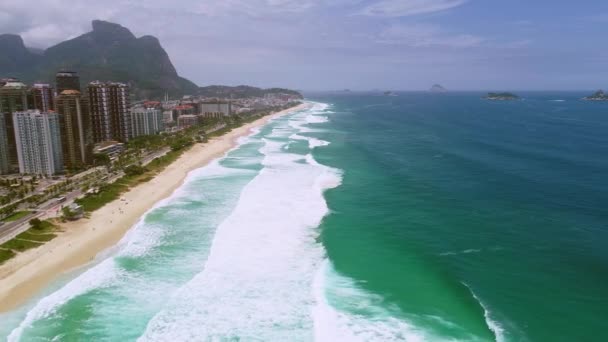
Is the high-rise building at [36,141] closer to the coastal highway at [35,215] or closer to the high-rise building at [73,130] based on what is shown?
the high-rise building at [73,130]

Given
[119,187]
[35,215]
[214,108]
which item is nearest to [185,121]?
[214,108]

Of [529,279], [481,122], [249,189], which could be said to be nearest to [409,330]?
[529,279]

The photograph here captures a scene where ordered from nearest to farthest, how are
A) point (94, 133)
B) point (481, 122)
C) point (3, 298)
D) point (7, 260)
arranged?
point (3, 298) < point (7, 260) < point (94, 133) < point (481, 122)

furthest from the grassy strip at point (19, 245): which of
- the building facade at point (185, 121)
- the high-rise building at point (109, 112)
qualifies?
the building facade at point (185, 121)

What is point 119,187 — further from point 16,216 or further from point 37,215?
point 16,216

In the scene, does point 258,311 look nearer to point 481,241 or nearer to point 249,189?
point 481,241

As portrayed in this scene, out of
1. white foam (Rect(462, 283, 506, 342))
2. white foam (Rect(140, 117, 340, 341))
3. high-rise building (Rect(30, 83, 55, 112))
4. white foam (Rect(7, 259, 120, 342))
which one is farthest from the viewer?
high-rise building (Rect(30, 83, 55, 112))

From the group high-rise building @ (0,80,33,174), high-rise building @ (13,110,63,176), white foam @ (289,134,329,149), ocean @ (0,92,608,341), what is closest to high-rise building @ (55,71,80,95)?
high-rise building @ (0,80,33,174)

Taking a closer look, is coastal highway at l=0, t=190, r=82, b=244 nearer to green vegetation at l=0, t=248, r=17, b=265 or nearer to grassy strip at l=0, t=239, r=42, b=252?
grassy strip at l=0, t=239, r=42, b=252
